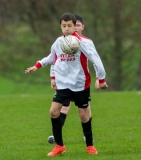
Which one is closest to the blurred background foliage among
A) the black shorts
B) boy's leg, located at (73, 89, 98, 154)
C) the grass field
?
the grass field

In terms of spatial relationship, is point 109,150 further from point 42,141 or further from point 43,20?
point 43,20

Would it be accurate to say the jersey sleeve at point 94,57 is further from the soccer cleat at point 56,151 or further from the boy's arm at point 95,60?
the soccer cleat at point 56,151

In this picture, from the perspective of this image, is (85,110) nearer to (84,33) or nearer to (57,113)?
(57,113)

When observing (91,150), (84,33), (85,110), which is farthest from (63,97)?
(84,33)

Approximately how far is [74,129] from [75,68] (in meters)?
3.51

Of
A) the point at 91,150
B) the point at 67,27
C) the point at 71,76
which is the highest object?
the point at 67,27

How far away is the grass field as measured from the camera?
331 inches

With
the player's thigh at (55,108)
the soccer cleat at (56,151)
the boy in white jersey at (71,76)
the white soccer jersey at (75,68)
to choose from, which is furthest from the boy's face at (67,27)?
the soccer cleat at (56,151)

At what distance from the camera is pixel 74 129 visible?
11422 mm

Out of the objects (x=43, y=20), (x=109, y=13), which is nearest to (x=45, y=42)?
(x=43, y=20)

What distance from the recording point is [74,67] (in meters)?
8.06

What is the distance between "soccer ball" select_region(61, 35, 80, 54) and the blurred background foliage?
60.9 feet

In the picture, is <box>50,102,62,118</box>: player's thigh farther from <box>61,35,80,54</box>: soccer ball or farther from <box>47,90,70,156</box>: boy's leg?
<box>61,35,80,54</box>: soccer ball

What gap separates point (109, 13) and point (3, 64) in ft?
17.4
